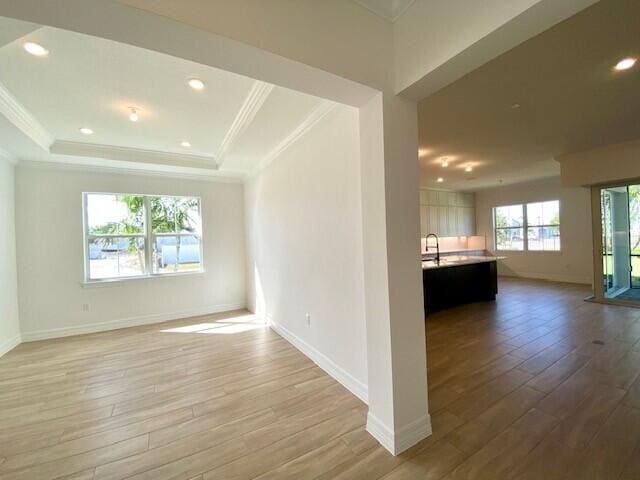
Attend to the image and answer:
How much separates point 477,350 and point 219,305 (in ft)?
14.8

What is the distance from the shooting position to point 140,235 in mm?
4781

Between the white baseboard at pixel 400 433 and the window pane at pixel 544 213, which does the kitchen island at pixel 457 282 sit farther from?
the window pane at pixel 544 213

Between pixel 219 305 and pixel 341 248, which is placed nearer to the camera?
pixel 341 248

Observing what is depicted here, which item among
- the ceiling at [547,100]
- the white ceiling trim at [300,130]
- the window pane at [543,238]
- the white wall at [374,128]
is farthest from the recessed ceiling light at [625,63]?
the window pane at [543,238]

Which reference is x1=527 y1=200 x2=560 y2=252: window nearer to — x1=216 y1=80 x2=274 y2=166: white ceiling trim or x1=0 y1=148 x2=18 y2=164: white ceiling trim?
x1=216 y1=80 x2=274 y2=166: white ceiling trim

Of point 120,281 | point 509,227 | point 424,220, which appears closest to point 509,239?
point 509,227

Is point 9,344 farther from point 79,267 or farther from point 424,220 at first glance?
point 424,220

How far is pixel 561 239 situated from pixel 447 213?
9.46 feet

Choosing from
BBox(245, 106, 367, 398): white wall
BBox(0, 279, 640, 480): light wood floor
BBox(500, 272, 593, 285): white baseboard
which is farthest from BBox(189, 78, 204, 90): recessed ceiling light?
BBox(500, 272, 593, 285): white baseboard

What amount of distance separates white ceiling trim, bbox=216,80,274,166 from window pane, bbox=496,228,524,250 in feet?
28.1

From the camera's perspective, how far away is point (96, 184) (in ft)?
14.4

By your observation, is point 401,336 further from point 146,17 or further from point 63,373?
point 63,373

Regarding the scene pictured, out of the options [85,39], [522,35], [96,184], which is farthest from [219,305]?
[522,35]

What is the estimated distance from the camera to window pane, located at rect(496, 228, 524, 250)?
7992mm
